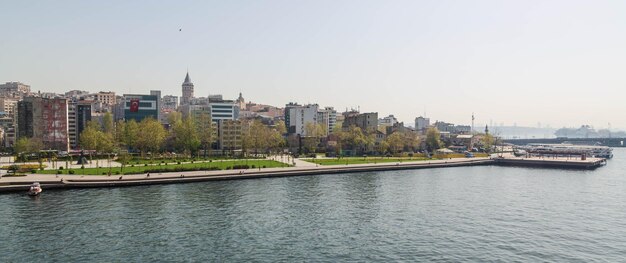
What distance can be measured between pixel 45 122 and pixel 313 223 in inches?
3902

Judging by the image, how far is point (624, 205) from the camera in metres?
55.4

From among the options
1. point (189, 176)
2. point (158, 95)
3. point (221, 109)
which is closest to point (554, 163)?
point (189, 176)

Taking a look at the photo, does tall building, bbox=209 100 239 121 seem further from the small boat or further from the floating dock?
the small boat

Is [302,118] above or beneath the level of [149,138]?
above

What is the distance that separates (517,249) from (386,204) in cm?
1965

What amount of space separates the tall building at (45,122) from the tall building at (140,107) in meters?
35.4

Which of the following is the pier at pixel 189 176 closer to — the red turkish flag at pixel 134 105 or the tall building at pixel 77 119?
the tall building at pixel 77 119

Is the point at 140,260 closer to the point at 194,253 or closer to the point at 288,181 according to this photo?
the point at 194,253

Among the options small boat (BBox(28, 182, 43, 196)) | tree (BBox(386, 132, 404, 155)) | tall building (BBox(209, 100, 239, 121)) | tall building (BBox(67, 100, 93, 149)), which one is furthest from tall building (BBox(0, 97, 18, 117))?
tree (BBox(386, 132, 404, 155))

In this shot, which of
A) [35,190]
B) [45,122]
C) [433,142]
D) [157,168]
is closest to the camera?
[35,190]

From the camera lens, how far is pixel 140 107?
506 feet

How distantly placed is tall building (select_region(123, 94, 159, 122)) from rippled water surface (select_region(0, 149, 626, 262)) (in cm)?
9646

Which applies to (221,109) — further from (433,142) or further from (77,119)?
(433,142)

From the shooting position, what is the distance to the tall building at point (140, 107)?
152000 millimetres
